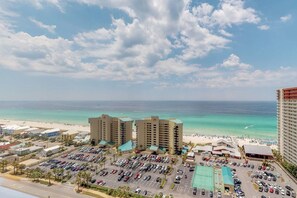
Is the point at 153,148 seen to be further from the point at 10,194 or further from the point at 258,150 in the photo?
the point at 10,194

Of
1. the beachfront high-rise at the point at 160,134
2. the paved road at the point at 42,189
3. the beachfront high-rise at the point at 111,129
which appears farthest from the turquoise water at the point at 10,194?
the beachfront high-rise at the point at 160,134

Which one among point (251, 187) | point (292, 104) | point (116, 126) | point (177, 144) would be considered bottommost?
point (251, 187)

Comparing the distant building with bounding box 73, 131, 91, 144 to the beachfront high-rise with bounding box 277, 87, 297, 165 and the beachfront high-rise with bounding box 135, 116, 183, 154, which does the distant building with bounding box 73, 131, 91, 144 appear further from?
the beachfront high-rise with bounding box 277, 87, 297, 165

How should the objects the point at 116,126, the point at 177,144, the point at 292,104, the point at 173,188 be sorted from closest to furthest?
the point at 173,188 < the point at 292,104 < the point at 177,144 < the point at 116,126

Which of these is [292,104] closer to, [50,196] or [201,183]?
[201,183]

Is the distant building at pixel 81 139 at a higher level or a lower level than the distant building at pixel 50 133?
lower

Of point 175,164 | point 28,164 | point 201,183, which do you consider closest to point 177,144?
point 175,164

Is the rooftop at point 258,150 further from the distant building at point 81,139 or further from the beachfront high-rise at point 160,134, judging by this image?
the distant building at point 81,139
